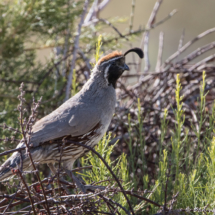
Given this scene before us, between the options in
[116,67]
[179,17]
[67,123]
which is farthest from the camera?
[179,17]

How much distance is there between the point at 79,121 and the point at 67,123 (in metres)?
0.08

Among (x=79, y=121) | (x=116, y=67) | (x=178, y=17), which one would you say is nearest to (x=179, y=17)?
(x=178, y=17)

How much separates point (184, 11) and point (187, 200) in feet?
30.9

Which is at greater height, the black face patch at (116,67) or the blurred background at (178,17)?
the blurred background at (178,17)

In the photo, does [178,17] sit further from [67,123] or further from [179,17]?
[67,123]

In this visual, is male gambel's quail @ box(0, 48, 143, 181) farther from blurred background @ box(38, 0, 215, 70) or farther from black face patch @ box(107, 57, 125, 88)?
blurred background @ box(38, 0, 215, 70)

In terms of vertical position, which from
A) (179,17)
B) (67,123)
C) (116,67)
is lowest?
(67,123)

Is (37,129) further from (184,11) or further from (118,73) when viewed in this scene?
(184,11)

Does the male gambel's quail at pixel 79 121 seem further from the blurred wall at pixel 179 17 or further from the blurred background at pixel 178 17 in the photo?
the blurred wall at pixel 179 17

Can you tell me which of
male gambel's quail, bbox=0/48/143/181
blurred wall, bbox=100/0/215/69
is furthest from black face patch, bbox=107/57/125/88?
blurred wall, bbox=100/0/215/69

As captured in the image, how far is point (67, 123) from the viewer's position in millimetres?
2096

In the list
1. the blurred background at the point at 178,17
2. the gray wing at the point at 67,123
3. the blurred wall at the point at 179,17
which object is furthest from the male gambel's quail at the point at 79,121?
the blurred wall at the point at 179,17

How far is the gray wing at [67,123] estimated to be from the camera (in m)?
2.06

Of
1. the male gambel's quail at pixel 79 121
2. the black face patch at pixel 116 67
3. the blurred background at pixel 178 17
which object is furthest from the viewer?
the blurred background at pixel 178 17
